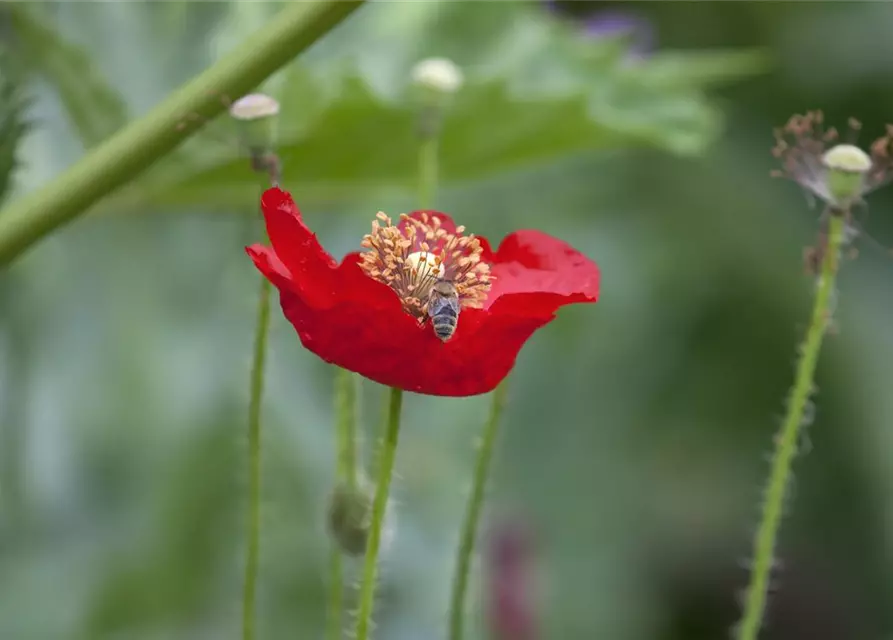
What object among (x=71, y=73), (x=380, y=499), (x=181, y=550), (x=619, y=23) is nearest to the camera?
(x=380, y=499)

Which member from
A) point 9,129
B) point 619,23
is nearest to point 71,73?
point 9,129

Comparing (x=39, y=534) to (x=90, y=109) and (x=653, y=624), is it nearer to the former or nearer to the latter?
(x=90, y=109)

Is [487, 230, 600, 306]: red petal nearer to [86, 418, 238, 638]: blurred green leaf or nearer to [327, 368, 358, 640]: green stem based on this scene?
[327, 368, 358, 640]: green stem

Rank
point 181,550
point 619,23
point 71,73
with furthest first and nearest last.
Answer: point 619,23
point 181,550
point 71,73

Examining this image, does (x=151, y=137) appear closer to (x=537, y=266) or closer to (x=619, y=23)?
(x=537, y=266)

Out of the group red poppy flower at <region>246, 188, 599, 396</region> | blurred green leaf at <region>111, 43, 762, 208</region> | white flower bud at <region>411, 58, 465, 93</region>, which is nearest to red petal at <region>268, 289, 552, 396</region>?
red poppy flower at <region>246, 188, 599, 396</region>

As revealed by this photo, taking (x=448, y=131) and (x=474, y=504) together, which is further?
(x=448, y=131)

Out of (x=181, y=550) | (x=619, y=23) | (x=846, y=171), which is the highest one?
(x=619, y=23)

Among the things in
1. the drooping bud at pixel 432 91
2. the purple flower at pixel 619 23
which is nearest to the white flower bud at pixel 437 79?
the drooping bud at pixel 432 91
